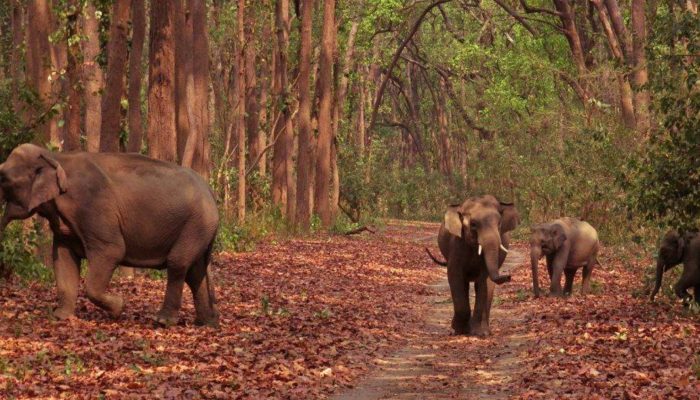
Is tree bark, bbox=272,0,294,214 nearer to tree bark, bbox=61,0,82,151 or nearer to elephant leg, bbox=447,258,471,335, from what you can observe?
tree bark, bbox=61,0,82,151

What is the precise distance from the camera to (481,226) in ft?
47.3

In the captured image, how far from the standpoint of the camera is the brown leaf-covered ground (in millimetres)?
10281

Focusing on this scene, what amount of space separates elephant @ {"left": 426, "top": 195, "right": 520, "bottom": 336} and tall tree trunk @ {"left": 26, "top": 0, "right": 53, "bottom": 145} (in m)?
8.63

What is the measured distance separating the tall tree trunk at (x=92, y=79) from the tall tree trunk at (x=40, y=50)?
2.33ft

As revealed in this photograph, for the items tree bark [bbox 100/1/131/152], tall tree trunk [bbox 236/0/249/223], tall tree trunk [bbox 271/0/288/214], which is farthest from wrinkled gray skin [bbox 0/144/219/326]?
tall tree trunk [bbox 271/0/288/214]

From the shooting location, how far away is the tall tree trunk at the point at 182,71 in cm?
2344

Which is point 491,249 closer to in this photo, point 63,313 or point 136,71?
point 63,313

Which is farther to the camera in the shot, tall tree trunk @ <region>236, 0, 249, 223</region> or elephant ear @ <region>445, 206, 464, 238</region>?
tall tree trunk @ <region>236, 0, 249, 223</region>

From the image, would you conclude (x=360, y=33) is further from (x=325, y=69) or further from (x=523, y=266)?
(x=523, y=266)

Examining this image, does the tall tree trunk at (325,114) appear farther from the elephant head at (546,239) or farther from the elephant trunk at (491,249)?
the elephant trunk at (491,249)

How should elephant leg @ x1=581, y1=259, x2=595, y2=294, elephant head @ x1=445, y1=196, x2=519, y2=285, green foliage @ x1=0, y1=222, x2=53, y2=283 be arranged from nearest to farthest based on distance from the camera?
elephant head @ x1=445, y1=196, x2=519, y2=285
green foliage @ x1=0, y1=222, x2=53, y2=283
elephant leg @ x1=581, y1=259, x2=595, y2=294

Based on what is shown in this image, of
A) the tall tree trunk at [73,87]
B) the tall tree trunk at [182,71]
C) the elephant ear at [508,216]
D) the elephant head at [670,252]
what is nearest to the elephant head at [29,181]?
the elephant ear at [508,216]

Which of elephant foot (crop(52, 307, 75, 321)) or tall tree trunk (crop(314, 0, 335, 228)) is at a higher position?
tall tree trunk (crop(314, 0, 335, 228))

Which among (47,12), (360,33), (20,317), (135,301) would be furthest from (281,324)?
(360,33)
